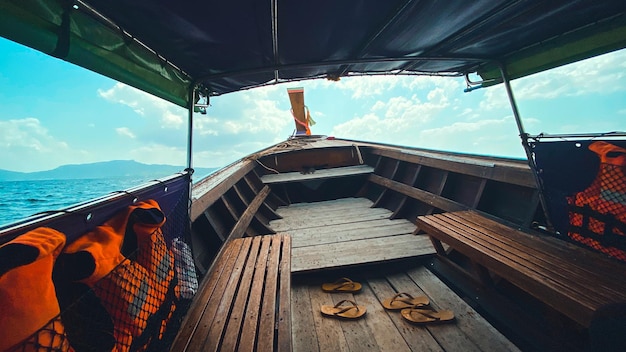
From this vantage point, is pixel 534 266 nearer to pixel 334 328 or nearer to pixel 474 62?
pixel 334 328

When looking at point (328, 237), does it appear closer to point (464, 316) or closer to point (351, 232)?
point (351, 232)

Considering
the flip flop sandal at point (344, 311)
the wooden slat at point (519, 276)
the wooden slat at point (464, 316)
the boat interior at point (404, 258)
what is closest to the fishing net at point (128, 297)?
the boat interior at point (404, 258)

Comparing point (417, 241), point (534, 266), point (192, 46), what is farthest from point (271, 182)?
point (534, 266)

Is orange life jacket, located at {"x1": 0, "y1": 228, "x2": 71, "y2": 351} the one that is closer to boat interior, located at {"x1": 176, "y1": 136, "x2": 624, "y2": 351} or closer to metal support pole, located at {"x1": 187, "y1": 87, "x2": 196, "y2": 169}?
boat interior, located at {"x1": 176, "y1": 136, "x2": 624, "y2": 351}

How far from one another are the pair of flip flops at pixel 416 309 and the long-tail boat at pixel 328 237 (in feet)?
0.05

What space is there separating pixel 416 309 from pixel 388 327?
0.30 meters

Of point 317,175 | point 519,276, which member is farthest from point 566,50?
point 317,175

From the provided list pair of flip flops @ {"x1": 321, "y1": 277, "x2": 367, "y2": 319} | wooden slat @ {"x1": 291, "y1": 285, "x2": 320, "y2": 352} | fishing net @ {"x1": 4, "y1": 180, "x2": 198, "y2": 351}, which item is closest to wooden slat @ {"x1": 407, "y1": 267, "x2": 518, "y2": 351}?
pair of flip flops @ {"x1": 321, "y1": 277, "x2": 367, "y2": 319}

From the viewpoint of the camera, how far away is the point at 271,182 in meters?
5.07

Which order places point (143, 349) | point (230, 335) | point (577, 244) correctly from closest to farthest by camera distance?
point (143, 349) < point (230, 335) < point (577, 244)

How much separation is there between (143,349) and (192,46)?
199cm

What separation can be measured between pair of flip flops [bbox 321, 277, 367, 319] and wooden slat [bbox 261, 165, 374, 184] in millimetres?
2725

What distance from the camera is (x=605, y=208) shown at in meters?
1.88

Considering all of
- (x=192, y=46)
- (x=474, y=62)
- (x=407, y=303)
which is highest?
(x=474, y=62)
